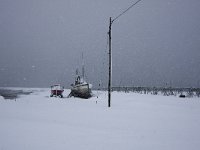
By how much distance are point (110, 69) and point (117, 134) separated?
1314 centimetres

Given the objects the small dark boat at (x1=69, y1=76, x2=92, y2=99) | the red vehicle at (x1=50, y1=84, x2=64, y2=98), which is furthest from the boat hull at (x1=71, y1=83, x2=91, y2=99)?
the red vehicle at (x1=50, y1=84, x2=64, y2=98)

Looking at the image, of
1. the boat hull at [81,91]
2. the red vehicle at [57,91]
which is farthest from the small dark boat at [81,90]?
the red vehicle at [57,91]

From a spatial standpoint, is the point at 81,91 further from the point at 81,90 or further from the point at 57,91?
the point at 57,91

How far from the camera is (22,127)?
9.17 metres

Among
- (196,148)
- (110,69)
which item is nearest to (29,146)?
(196,148)

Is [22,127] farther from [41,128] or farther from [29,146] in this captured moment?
[29,146]

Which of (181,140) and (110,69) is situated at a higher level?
(110,69)

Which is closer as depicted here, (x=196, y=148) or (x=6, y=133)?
(x=196, y=148)

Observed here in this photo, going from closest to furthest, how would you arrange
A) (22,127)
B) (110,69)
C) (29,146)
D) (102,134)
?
(29,146) → (102,134) → (22,127) → (110,69)

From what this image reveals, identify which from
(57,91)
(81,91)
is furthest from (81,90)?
(57,91)

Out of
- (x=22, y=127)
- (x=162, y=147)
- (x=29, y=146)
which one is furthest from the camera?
(x=22, y=127)

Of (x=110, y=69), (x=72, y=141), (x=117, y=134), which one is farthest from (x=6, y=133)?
(x=110, y=69)

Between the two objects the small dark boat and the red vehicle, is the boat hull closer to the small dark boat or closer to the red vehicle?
the small dark boat

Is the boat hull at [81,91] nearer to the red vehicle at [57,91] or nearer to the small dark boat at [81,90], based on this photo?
the small dark boat at [81,90]
